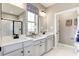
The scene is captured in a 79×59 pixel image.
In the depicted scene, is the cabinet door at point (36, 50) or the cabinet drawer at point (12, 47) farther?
the cabinet door at point (36, 50)

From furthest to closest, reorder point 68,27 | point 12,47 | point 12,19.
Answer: point 68,27, point 12,19, point 12,47

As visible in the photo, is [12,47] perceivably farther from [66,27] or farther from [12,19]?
[66,27]

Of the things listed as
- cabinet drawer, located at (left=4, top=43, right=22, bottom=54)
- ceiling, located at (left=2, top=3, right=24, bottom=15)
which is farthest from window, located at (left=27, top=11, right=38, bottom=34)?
cabinet drawer, located at (left=4, top=43, right=22, bottom=54)

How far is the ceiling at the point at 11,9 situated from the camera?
2174 mm

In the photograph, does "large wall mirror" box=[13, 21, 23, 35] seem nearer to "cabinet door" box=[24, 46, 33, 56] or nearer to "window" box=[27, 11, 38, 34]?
"window" box=[27, 11, 38, 34]

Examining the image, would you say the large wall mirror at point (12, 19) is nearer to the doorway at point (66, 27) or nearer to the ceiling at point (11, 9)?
the ceiling at point (11, 9)

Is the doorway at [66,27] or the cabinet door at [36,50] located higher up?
the doorway at [66,27]

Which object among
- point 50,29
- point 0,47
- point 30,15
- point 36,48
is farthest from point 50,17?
point 0,47

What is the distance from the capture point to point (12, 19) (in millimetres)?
2373

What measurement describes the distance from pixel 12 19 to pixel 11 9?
0.28 meters

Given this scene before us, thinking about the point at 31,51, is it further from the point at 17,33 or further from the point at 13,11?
the point at 13,11

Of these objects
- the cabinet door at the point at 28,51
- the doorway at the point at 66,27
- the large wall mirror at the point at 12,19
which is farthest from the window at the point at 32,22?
the doorway at the point at 66,27

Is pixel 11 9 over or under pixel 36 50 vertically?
over

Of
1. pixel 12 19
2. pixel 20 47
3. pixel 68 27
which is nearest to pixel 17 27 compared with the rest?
pixel 12 19
